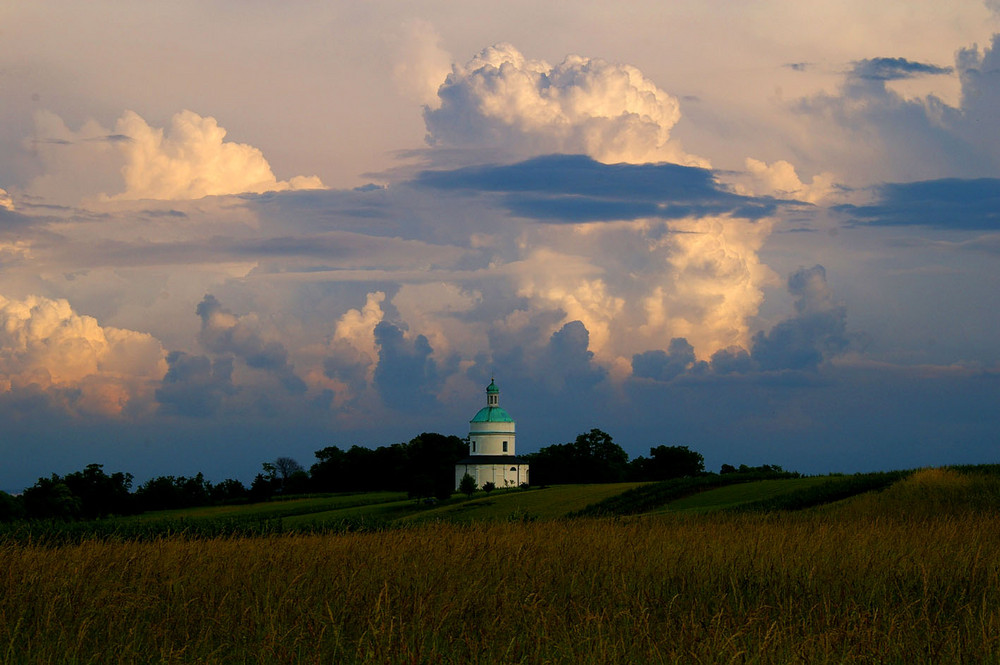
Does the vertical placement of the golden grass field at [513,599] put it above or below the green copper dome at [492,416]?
below

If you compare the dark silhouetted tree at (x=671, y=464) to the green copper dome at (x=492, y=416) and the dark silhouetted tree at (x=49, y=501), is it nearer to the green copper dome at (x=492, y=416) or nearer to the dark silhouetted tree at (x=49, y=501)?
the green copper dome at (x=492, y=416)

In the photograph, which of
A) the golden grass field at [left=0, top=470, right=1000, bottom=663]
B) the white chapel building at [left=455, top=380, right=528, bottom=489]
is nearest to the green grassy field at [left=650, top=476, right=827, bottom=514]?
the golden grass field at [left=0, top=470, right=1000, bottom=663]

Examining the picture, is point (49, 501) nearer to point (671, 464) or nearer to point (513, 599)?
point (671, 464)

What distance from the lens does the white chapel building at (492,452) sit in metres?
125

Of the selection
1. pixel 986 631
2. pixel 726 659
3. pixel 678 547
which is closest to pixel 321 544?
pixel 678 547

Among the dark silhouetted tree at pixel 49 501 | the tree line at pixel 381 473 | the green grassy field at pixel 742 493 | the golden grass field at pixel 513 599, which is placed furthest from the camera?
the tree line at pixel 381 473

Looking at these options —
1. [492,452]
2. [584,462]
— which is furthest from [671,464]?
[492,452]

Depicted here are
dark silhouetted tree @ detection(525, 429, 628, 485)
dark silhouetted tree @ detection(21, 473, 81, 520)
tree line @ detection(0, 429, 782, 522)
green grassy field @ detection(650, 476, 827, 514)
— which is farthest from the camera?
dark silhouetted tree @ detection(525, 429, 628, 485)

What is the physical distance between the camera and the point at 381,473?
395 feet

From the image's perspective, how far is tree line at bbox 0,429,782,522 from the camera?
9775 centimetres

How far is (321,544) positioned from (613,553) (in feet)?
12.7

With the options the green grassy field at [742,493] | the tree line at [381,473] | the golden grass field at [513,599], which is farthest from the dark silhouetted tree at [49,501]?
the golden grass field at [513,599]

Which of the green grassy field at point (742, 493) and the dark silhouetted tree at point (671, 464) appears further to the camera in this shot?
the dark silhouetted tree at point (671, 464)

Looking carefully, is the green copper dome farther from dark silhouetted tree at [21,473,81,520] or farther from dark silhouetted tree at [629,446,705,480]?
dark silhouetted tree at [21,473,81,520]
